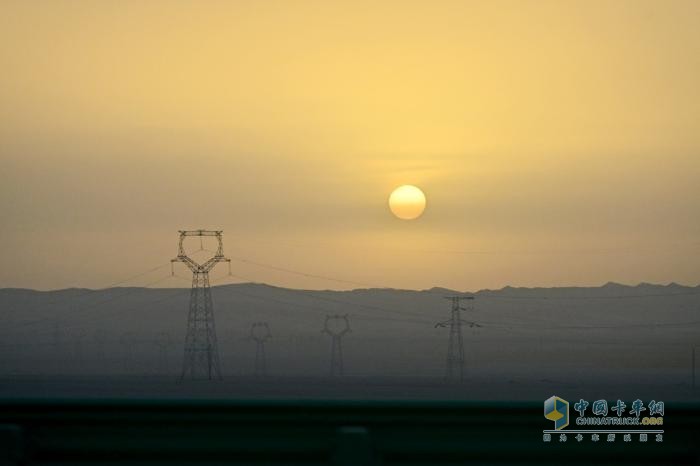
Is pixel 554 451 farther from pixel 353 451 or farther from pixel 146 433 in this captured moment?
pixel 146 433

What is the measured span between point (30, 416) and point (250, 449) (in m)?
1.68

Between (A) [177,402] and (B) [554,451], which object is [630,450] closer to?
(B) [554,451]

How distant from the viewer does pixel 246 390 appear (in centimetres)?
19712

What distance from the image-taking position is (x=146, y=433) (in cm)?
831

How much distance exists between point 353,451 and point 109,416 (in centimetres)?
181

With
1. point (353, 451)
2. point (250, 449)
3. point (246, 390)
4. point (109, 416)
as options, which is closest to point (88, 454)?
point (109, 416)

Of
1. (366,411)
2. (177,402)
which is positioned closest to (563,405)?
(366,411)

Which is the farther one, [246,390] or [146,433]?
[246,390]

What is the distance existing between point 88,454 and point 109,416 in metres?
0.39

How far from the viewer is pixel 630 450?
8.12 meters

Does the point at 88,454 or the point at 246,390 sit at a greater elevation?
the point at 88,454

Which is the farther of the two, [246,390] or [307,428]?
[246,390]

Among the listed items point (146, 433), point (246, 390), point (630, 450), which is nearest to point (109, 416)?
point (146, 433)

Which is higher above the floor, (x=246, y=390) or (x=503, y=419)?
(x=503, y=419)
